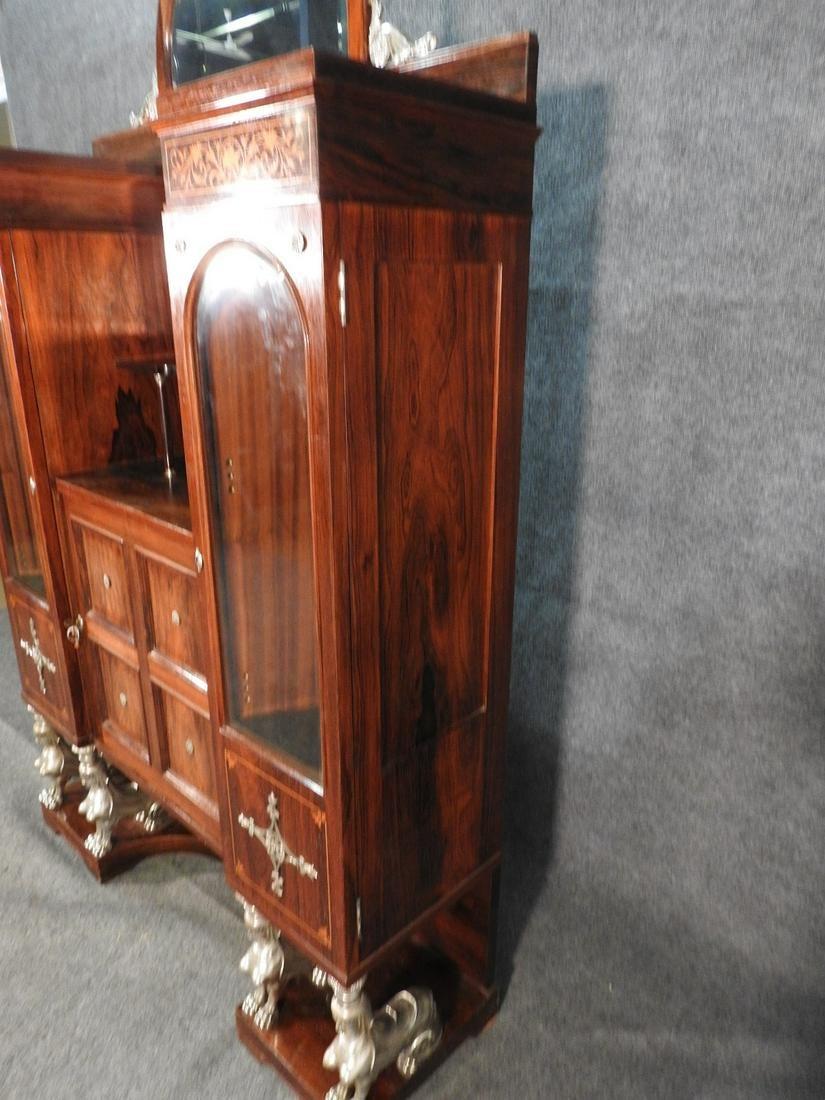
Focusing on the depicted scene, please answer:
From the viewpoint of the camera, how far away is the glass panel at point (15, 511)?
4.79ft

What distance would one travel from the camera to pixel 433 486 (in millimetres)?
938

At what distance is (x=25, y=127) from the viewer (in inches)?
83.9

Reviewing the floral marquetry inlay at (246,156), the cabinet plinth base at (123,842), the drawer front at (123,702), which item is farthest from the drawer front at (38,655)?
the floral marquetry inlay at (246,156)

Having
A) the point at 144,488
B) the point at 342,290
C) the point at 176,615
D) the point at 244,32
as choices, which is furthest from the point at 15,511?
the point at 342,290

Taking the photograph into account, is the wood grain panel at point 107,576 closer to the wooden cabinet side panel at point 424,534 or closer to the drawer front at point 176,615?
the drawer front at point 176,615

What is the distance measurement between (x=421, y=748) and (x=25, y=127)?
2.06 m

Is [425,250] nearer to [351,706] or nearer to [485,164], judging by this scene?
[485,164]

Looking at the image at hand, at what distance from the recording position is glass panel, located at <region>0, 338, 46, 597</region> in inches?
57.4

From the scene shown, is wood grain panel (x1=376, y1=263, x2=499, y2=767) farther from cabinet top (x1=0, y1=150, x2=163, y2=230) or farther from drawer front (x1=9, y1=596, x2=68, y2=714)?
drawer front (x1=9, y1=596, x2=68, y2=714)

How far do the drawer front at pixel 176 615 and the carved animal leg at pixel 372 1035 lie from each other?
50cm

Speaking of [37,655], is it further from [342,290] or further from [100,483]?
[342,290]

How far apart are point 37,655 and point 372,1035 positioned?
0.99 metres

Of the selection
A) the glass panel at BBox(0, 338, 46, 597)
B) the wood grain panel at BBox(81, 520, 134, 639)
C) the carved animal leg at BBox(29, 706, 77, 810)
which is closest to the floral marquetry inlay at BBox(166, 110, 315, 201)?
the wood grain panel at BBox(81, 520, 134, 639)

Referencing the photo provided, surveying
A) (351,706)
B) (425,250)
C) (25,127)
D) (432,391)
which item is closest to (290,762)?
(351,706)
